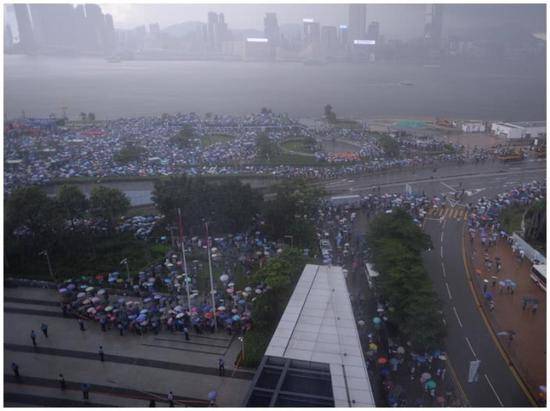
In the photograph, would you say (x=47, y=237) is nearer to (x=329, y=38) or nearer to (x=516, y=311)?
(x=516, y=311)

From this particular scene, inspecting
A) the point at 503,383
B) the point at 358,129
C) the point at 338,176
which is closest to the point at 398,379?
the point at 503,383

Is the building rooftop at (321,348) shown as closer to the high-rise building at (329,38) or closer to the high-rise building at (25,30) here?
the high-rise building at (25,30)

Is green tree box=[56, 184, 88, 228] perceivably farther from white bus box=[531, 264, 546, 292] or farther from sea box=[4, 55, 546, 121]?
sea box=[4, 55, 546, 121]

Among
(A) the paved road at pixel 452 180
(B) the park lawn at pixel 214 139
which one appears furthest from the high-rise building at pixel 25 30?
(A) the paved road at pixel 452 180

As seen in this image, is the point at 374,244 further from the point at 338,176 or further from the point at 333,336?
the point at 338,176

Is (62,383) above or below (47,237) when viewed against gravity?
below

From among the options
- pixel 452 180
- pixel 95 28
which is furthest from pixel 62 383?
pixel 95 28
